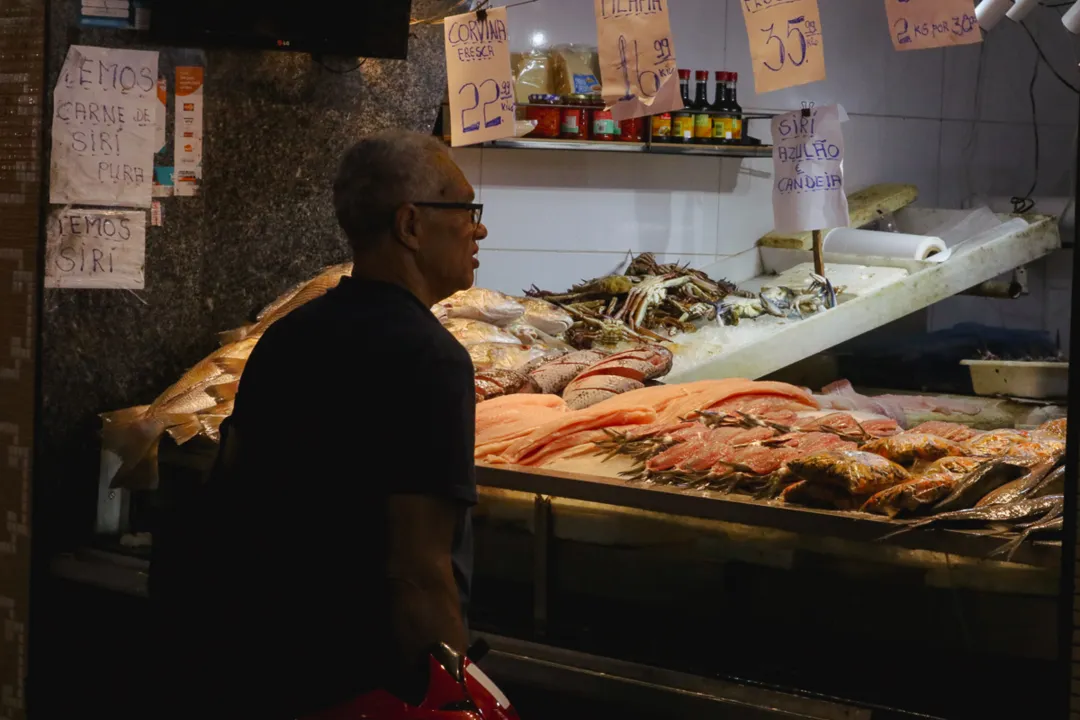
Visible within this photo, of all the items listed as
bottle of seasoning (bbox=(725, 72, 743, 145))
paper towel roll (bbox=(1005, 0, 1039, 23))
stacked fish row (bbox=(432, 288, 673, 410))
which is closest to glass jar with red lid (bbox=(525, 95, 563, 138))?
bottle of seasoning (bbox=(725, 72, 743, 145))

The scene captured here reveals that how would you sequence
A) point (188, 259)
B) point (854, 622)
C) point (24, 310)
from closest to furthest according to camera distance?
point (854, 622)
point (24, 310)
point (188, 259)

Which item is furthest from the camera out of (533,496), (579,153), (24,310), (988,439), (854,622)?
(579,153)

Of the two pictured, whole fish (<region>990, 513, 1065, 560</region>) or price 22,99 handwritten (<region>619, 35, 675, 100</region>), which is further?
price 22,99 handwritten (<region>619, 35, 675, 100</region>)

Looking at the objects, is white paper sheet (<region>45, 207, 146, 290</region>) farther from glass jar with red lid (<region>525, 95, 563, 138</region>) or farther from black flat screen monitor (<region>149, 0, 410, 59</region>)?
glass jar with red lid (<region>525, 95, 563, 138</region>)

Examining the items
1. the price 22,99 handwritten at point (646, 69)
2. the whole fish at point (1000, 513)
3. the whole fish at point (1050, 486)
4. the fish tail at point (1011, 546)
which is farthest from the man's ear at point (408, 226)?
the price 22,99 handwritten at point (646, 69)

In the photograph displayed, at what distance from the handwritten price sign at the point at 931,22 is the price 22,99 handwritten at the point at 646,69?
728 mm

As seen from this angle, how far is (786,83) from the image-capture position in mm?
3674

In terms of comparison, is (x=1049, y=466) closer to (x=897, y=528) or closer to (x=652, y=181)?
(x=897, y=528)

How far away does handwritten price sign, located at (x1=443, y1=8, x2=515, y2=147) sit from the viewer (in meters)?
4.29

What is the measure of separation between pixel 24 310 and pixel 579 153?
3.68m

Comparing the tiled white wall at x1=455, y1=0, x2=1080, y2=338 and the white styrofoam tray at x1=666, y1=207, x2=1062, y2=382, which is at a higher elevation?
the tiled white wall at x1=455, y1=0, x2=1080, y2=338

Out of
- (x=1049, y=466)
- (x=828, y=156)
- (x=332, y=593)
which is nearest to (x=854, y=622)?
(x=1049, y=466)

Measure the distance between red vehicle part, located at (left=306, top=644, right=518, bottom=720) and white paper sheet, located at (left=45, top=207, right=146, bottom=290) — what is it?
2825mm

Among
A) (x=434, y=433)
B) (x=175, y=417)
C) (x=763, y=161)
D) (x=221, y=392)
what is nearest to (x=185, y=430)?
(x=175, y=417)
